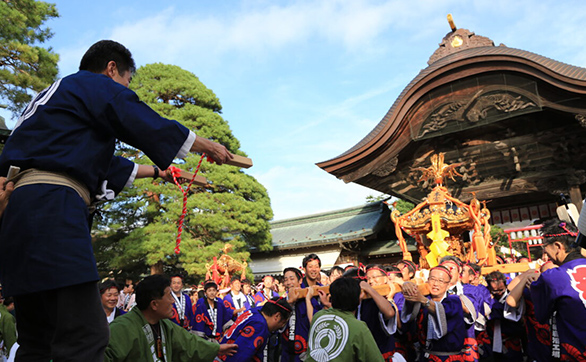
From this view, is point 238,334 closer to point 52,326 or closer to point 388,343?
point 388,343

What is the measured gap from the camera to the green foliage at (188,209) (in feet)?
43.3

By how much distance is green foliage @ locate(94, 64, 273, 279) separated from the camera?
13188 millimetres

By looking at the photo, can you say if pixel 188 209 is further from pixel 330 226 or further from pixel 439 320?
pixel 439 320

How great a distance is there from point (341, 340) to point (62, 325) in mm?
1809

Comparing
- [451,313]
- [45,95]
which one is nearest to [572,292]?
[451,313]

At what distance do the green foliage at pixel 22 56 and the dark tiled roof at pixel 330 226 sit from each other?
11.6 meters

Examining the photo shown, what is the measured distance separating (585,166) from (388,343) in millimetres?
11023

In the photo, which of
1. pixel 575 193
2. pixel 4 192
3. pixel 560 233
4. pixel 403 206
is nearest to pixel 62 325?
pixel 4 192

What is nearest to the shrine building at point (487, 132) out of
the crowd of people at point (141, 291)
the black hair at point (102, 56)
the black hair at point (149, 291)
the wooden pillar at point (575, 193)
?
the wooden pillar at point (575, 193)

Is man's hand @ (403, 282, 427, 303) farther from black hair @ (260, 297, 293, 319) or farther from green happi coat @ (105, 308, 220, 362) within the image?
green happi coat @ (105, 308, 220, 362)

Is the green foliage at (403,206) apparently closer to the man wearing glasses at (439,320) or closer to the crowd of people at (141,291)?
the crowd of people at (141,291)

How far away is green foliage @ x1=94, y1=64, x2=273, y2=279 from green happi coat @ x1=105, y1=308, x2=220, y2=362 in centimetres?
1039

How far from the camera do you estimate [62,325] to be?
145 cm

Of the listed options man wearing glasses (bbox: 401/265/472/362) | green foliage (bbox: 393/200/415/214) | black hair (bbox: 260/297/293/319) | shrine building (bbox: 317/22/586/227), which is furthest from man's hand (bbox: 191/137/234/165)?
green foliage (bbox: 393/200/415/214)
